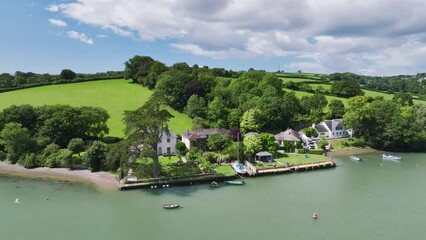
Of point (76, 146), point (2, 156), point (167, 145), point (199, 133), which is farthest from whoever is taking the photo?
point (199, 133)

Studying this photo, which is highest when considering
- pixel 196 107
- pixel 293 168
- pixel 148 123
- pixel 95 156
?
pixel 196 107

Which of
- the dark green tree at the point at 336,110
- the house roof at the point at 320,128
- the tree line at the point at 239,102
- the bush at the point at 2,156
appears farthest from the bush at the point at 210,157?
the dark green tree at the point at 336,110

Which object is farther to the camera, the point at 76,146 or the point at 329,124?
the point at 329,124

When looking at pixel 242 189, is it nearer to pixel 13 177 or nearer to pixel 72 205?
pixel 72 205

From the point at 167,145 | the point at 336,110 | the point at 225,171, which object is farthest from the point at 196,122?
the point at 336,110

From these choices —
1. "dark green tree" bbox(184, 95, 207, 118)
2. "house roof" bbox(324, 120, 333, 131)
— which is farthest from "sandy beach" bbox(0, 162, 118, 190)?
"house roof" bbox(324, 120, 333, 131)

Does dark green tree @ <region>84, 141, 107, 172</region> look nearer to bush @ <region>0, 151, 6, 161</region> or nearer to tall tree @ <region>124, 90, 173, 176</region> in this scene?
tall tree @ <region>124, 90, 173, 176</region>

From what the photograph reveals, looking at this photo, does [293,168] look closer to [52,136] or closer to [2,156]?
[52,136]

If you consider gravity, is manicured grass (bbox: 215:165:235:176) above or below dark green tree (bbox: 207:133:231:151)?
below
